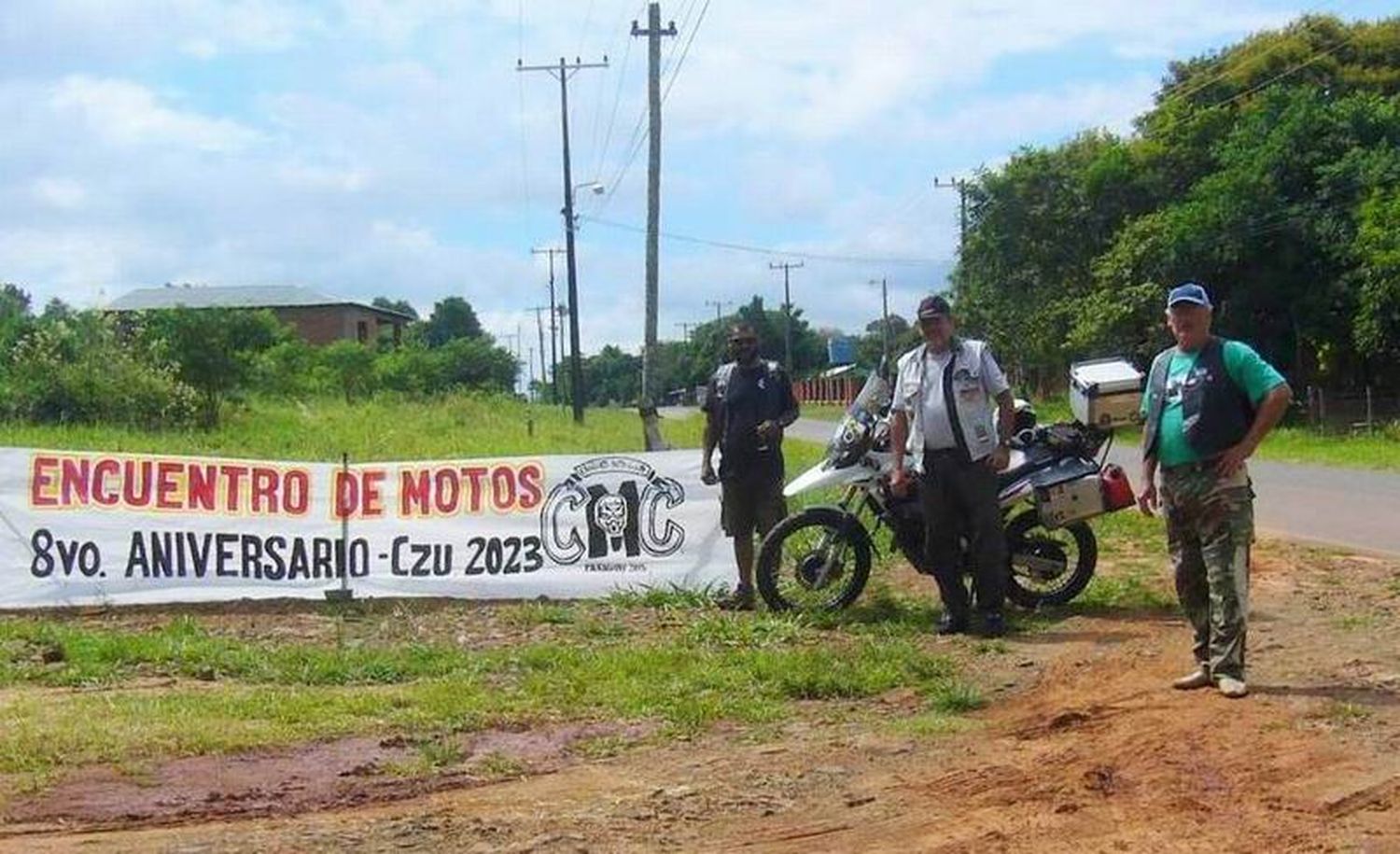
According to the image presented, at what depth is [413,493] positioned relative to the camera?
1098 centimetres

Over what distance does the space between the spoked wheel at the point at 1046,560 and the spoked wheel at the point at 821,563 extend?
0.88 metres

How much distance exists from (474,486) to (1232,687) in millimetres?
5758

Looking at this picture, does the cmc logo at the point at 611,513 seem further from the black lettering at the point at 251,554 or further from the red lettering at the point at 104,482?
the red lettering at the point at 104,482

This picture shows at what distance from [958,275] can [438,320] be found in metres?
75.3

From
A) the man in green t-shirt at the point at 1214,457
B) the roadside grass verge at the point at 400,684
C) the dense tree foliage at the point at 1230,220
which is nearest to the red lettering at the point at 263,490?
the roadside grass verge at the point at 400,684

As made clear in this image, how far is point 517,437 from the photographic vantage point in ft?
116

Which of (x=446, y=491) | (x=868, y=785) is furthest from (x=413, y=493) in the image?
(x=868, y=785)

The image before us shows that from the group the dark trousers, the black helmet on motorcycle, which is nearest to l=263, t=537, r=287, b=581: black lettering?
the dark trousers

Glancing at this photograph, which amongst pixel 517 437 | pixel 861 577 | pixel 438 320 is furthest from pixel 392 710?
pixel 438 320

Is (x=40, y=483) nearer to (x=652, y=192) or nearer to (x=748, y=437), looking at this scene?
(x=748, y=437)

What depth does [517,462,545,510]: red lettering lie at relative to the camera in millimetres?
11023

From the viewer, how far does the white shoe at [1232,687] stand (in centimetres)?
666

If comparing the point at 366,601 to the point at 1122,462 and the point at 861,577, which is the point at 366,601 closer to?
the point at 861,577

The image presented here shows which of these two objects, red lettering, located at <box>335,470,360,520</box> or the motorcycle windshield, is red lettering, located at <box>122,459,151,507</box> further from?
the motorcycle windshield
